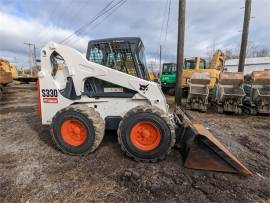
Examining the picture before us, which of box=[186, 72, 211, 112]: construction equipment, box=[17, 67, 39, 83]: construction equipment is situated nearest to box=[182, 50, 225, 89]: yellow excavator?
box=[186, 72, 211, 112]: construction equipment

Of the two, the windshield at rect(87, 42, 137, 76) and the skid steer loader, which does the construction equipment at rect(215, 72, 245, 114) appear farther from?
the windshield at rect(87, 42, 137, 76)

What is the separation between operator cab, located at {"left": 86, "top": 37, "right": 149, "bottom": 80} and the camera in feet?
12.0

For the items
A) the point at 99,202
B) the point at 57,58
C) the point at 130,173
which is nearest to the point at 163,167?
the point at 130,173

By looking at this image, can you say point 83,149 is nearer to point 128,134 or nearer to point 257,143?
point 128,134

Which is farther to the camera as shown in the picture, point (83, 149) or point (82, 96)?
point (82, 96)

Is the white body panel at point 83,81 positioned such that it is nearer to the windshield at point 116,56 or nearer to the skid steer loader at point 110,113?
the skid steer loader at point 110,113

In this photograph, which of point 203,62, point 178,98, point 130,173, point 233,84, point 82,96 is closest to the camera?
point 130,173

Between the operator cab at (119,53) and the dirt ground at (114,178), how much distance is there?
5.39 feet

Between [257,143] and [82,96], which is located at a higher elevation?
[82,96]

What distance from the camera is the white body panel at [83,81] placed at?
136 inches

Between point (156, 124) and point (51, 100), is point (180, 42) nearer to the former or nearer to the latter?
point (156, 124)

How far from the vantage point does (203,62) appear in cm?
1213

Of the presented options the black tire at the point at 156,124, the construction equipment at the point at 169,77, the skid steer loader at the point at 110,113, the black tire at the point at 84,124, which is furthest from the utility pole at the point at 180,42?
the black tire at the point at 84,124

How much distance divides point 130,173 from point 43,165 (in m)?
1.53
